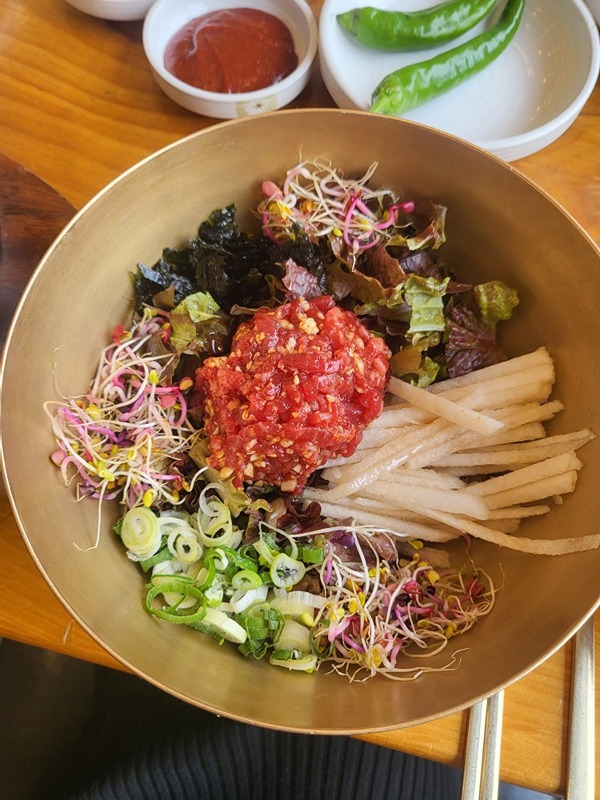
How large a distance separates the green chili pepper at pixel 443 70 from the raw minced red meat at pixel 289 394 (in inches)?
32.7

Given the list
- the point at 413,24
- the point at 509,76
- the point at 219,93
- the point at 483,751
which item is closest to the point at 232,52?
the point at 219,93

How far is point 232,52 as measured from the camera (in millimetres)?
2262

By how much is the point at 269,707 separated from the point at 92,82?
2190mm

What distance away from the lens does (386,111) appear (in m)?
2.12

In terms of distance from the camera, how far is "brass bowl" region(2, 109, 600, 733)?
1480 mm

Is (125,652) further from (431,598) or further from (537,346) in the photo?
(537,346)

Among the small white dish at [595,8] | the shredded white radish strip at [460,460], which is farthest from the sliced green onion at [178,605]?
the small white dish at [595,8]

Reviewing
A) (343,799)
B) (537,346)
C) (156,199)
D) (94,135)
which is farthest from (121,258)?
(343,799)

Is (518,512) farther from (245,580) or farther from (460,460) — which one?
(245,580)

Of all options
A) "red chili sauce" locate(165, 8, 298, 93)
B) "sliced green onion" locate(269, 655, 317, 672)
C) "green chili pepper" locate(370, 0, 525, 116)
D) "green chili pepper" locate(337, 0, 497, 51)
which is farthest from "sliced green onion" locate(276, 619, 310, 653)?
"green chili pepper" locate(337, 0, 497, 51)

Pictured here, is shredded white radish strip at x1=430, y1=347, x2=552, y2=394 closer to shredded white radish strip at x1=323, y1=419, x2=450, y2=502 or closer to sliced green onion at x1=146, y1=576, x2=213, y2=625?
shredded white radish strip at x1=323, y1=419, x2=450, y2=502

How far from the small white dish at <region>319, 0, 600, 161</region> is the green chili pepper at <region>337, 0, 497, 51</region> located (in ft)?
0.16

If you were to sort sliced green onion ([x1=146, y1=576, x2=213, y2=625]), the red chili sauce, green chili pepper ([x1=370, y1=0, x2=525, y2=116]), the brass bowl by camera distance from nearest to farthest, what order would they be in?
the brass bowl
sliced green onion ([x1=146, y1=576, x2=213, y2=625])
green chili pepper ([x1=370, y1=0, x2=525, y2=116])
the red chili sauce

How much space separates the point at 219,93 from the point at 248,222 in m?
0.57
